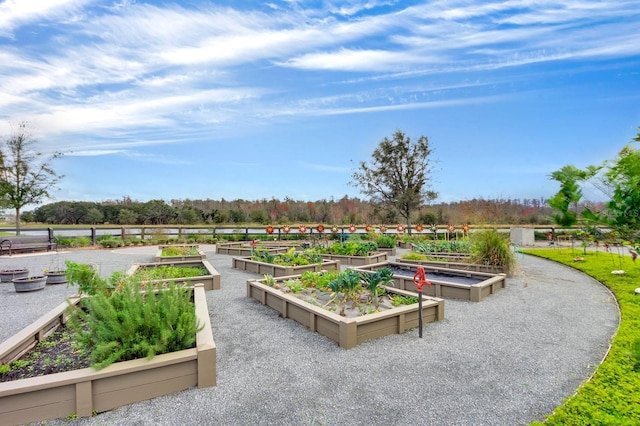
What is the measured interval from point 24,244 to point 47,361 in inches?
555

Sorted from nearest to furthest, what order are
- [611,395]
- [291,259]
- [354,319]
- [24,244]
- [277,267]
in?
[611,395] < [354,319] < [277,267] < [291,259] < [24,244]

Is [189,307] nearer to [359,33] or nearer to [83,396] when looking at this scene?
[83,396]

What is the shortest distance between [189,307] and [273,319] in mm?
1745

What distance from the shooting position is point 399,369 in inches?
143

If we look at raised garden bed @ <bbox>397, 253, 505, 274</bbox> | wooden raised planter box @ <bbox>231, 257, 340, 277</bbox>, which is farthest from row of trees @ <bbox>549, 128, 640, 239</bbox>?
raised garden bed @ <bbox>397, 253, 505, 274</bbox>

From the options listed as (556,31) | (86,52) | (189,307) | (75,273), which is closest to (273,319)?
(189,307)

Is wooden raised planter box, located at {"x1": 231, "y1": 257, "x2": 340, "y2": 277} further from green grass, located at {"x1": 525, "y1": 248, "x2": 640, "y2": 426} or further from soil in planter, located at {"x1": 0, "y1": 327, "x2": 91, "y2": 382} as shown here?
green grass, located at {"x1": 525, "y1": 248, "x2": 640, "y2": 426}

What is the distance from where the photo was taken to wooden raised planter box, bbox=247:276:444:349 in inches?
168

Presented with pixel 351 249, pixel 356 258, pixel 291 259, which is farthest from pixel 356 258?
pixel 291 259

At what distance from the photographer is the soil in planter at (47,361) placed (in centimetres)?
319

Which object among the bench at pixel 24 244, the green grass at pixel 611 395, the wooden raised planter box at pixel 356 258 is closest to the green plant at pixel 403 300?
the green grass at pixel 611 395

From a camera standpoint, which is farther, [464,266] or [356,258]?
[356,258]

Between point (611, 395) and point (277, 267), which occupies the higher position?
point (277, 267)

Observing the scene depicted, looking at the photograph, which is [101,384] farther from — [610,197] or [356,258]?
[356,258]
